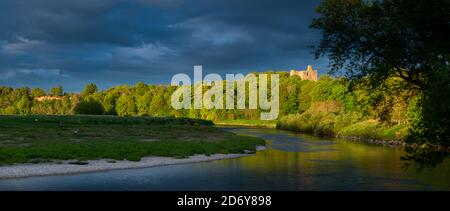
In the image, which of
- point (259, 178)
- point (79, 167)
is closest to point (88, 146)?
point (79, 167)

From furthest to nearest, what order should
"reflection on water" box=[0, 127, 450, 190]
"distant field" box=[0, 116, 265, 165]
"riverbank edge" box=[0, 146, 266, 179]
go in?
"distant field" box=[0, 116, 265, 165], "riverbank edge" box=[0, 146, 266, 179], "reflection on water" box=[0, 127, 450, 190]

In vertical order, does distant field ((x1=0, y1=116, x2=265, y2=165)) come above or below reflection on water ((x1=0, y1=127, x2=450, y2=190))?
above

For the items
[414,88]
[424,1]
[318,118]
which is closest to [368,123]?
[318,118]

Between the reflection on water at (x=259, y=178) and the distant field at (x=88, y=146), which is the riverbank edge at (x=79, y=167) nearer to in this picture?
the distant field at (x=88, y=146)

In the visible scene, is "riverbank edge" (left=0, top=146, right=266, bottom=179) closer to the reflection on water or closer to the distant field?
the distant field

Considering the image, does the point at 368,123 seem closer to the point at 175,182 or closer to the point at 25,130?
the point at 25,130

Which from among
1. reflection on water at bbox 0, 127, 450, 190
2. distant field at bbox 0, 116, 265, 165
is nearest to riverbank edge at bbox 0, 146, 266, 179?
distant field at bbox 0, 116, 265, 165

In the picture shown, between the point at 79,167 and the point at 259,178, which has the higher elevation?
the point at 79,167

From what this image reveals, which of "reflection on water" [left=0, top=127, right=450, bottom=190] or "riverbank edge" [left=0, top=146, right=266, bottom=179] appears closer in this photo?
"reflection on water" [left=0, top=127, right=450, bottom=190]

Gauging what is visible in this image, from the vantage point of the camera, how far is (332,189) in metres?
33.3

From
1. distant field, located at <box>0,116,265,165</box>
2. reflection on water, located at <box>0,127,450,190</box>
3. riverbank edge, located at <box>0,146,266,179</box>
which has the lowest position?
reflection on water, located at <box>0,127,450,190</box>

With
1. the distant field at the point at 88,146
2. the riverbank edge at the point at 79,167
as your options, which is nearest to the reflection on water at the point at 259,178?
the riverbank edge at the point at 79,167

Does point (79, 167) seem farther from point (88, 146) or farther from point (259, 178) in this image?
point (259, 178)

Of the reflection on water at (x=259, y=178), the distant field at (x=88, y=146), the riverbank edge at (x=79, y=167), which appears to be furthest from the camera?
the distant field at (x=88, y=146)
